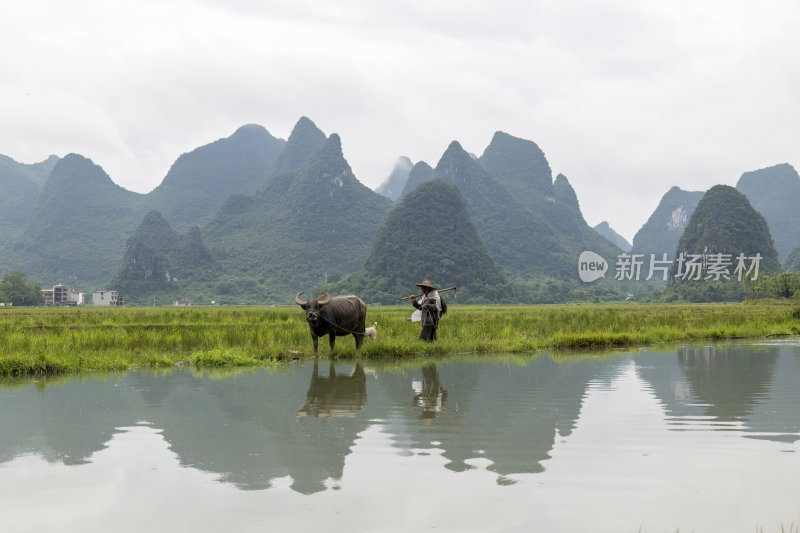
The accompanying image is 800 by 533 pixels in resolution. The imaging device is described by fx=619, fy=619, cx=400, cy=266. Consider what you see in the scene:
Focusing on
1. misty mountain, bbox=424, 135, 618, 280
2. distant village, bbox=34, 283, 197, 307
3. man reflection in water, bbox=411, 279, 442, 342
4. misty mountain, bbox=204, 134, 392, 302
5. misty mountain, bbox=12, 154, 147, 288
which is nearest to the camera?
man reflection in water, bbox=411, 279, 442, 342

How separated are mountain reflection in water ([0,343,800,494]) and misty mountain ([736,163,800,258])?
6254 inches

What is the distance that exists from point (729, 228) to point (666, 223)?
103862 millimetres

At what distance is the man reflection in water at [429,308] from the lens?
10.5m

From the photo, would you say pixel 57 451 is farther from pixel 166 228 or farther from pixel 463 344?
pixel 166 228

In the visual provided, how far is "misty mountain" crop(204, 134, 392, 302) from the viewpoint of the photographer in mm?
94688

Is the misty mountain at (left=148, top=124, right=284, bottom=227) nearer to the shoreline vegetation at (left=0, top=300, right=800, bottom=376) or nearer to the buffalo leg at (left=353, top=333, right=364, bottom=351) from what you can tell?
the shoreline vegetation at (left=0, top=300, right=800, bottom=376)

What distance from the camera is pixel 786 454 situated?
3682mm

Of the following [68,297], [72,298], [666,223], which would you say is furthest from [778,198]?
[68,297]

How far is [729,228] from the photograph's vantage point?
264 ft

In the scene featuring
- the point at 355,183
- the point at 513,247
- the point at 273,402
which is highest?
the point at 355,183

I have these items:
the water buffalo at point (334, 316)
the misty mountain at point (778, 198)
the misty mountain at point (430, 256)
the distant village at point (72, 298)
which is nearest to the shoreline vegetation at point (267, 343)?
the water buffalo at point (334, 316)

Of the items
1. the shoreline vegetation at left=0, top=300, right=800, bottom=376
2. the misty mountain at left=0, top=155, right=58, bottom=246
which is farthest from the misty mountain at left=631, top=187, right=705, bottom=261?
the shoreline vegetation at left=0, top=300, right=800, bottom=376

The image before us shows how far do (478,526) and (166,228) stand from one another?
104352 mm

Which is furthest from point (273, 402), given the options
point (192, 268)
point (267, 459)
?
point (192, 268)
